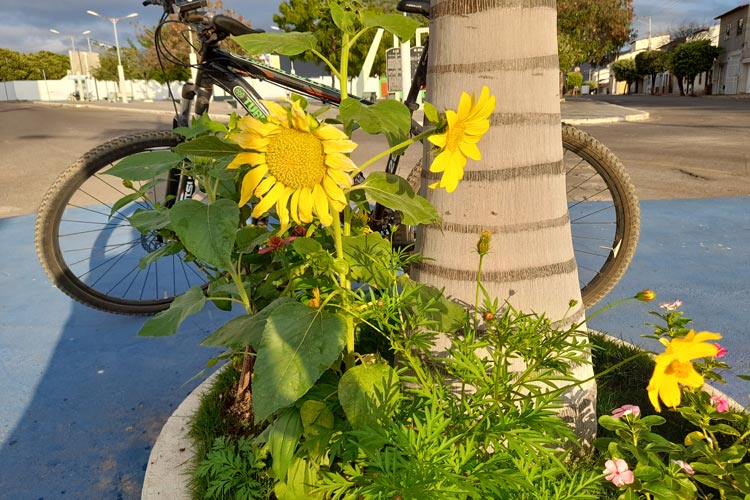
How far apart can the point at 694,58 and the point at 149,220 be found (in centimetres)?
5729

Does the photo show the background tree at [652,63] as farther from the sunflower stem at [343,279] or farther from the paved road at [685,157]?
the sunflower stem at [343,279]

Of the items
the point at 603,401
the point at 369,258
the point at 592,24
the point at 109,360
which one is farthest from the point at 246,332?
the point at 592,24

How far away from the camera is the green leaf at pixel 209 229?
47.7 inches

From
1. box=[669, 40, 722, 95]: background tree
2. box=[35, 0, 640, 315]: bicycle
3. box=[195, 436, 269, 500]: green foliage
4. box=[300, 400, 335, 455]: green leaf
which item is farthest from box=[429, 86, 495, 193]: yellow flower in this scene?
box=[669, 40, 722, 95]: background tree

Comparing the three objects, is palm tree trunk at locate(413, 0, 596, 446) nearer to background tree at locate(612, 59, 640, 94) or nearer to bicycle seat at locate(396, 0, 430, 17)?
bicycle seat at locate(396, 0, 430, 17)

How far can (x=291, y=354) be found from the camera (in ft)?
3.75

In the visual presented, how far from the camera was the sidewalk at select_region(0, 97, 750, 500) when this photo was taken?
199 centimetres

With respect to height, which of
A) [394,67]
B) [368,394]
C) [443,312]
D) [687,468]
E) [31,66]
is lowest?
[687,468]

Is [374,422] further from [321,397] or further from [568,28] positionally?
[568,28]

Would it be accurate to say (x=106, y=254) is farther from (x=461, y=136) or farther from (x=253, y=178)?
(x=461, y=136)

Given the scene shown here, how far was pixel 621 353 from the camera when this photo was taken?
2.23m

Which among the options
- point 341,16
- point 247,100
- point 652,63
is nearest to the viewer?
point 341,16

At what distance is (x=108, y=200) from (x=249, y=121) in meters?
6.31

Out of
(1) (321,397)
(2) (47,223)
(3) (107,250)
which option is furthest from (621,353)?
(3) (107,250)
